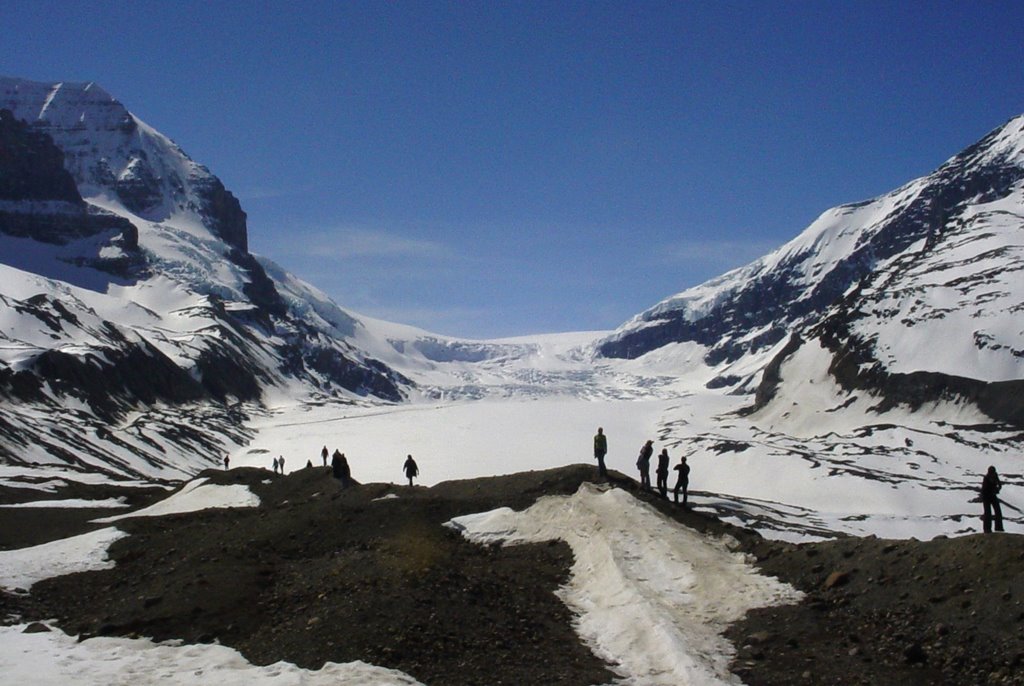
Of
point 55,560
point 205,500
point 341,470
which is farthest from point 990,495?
point 205,500

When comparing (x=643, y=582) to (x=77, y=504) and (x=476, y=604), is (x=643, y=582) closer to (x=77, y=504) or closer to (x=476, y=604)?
(x=476, y=604)

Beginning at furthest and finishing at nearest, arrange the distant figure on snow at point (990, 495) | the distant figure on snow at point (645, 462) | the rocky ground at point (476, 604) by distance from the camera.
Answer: the distant figure on snow at point (645, 462) → the distant figure on snow at point (990, 495) → the rocky ground at point (476, 604)

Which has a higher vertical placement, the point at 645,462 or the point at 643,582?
the point at 645,462

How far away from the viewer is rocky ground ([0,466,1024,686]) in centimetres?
2016

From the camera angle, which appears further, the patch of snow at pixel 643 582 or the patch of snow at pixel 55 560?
the patch of snow at pixel 55 560

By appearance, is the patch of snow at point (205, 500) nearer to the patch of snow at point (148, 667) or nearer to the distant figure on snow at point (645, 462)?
the distant figure on snow at point (645, 462)

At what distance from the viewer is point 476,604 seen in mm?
24078

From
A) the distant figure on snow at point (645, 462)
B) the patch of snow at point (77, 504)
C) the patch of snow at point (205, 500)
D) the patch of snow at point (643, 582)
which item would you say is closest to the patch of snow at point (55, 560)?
the patch of snow at point (643, 582)

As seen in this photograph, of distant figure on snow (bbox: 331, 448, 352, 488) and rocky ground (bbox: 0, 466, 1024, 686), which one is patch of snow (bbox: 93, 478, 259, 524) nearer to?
distant figure on snow (bbox: 331, 448, 352, 488)

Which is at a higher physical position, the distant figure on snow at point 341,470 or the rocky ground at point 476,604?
the distant figure on snow at point 341,470

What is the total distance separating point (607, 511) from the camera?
32.2 meters

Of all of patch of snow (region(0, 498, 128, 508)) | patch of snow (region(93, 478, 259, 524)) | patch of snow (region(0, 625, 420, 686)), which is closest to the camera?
patch of snow (region(0, 625, 420, 686))

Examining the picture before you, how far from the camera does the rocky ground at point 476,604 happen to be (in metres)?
20.2

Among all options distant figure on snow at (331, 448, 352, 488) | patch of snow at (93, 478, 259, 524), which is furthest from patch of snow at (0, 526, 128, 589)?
patch of snow at (93, 478, 259, 524)
